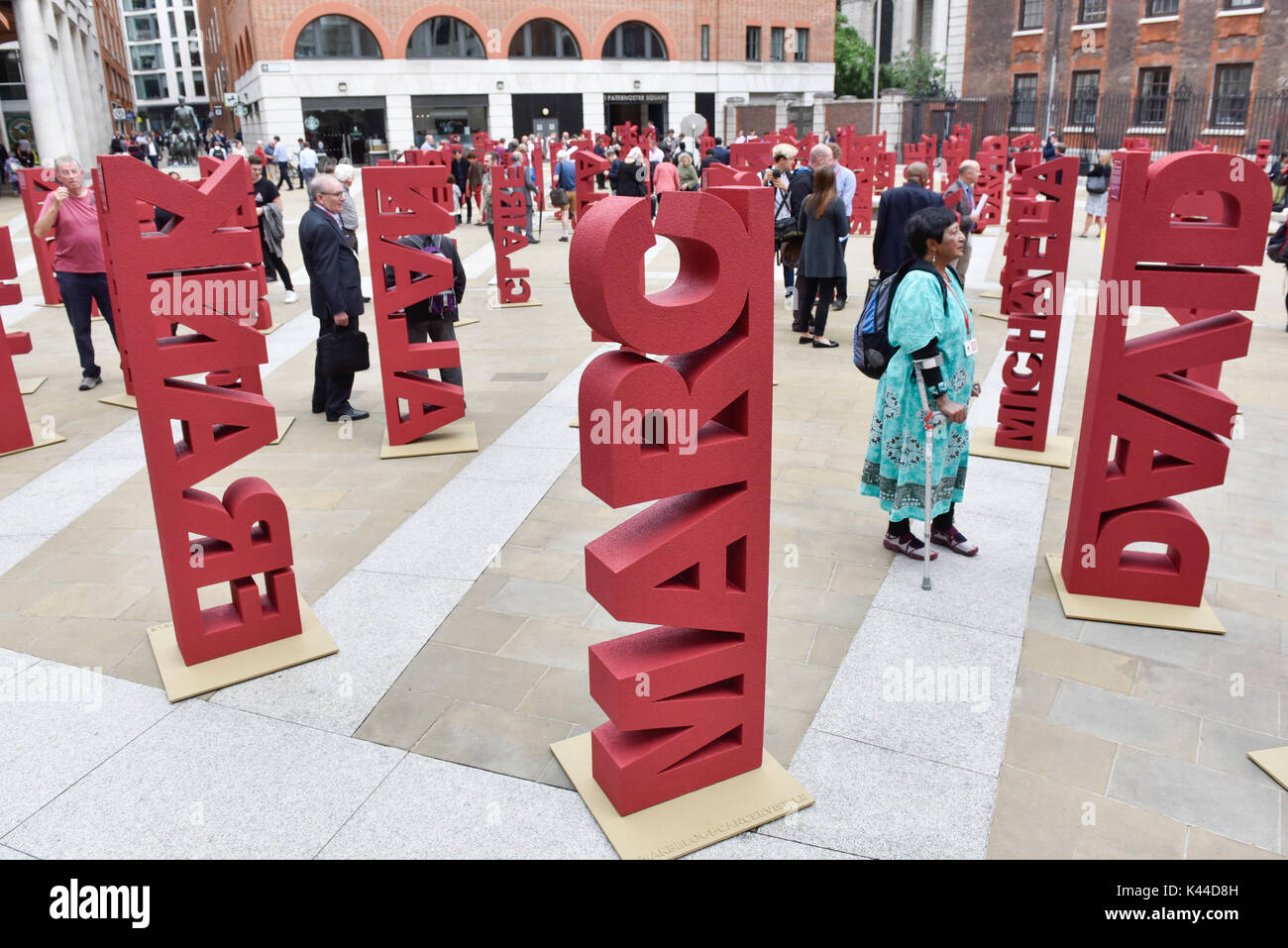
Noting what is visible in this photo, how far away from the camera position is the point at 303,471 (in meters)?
7.07

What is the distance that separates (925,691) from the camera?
4.21 metres

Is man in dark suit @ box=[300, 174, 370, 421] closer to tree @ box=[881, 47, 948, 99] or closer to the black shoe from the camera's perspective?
the black shoe

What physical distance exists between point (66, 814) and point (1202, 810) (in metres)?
4.19

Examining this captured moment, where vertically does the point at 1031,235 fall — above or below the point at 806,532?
above

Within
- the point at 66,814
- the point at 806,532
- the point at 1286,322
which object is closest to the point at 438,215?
the point at 806,532

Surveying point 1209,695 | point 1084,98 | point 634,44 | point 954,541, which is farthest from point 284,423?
point 634,44

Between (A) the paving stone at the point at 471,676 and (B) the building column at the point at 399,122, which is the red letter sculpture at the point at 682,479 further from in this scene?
(B) the building column at the point at 399,122

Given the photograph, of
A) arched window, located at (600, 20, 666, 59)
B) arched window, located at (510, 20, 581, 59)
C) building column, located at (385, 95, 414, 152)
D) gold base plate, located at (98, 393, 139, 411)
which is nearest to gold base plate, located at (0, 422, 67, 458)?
gold base plate, located at (98, 393, 139, 411)

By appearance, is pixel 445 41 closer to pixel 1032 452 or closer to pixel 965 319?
pixel 1032 452

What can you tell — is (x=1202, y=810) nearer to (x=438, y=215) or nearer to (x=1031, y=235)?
(x=1031, y=235)

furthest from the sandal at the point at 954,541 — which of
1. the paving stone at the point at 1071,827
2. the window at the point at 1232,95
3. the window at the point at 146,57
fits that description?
the window at the point at 146,57

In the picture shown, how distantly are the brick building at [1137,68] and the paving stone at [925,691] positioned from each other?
92.0 ft

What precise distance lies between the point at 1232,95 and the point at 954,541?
102 feet

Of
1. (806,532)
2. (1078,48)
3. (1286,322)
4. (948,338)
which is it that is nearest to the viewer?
(948,338)
